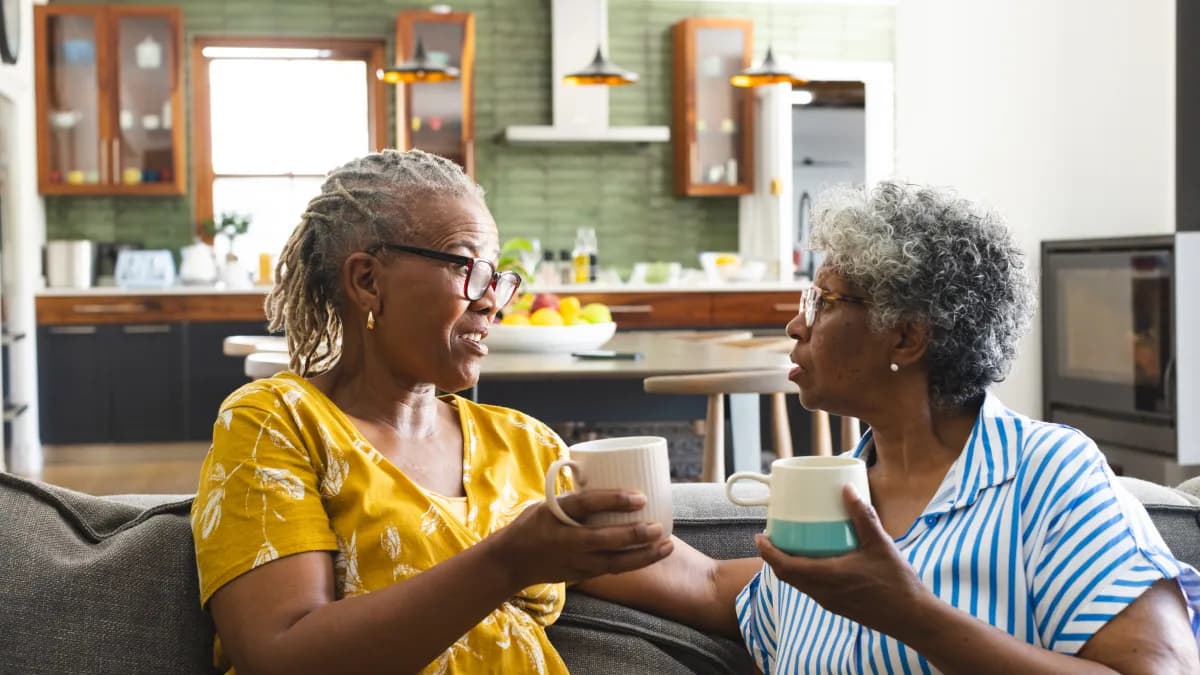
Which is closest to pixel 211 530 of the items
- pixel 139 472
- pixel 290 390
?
pixel 290 390

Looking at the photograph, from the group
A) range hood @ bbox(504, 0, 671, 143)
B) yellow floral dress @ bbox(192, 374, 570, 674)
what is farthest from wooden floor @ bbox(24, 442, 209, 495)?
yellow floral dress @ bbox(192, 374, 570, 674)

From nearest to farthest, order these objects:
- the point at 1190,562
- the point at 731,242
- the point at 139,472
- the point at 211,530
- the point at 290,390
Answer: the point at 211,530 < the point at 290,390 < the point at 1190,562 < the point at 139,472 < the point at 731,242

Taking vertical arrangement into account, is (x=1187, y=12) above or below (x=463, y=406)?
above

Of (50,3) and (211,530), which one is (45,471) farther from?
(211,530)

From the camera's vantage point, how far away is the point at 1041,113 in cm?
547

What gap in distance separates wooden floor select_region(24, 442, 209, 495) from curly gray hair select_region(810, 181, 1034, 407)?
4.83 metres

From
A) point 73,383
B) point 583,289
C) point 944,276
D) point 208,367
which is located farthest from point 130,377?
point 944,276

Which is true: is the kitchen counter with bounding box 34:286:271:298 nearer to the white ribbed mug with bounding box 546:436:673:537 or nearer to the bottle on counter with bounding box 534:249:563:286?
the bottle on counter with bounding box 534:249:563:286

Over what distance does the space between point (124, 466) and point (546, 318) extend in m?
3.63

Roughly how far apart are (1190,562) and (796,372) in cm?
72

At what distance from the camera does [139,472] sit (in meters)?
6.31

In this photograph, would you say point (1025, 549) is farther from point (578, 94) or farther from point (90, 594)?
point (578, 94)

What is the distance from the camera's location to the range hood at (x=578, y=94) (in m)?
7.26

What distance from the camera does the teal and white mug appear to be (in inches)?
41.3
